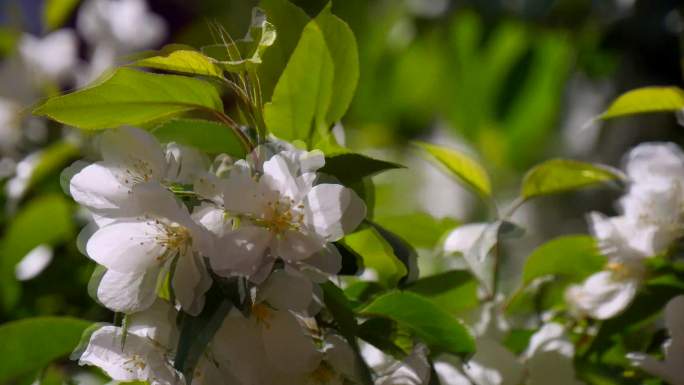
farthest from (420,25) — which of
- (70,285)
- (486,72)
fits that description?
(70,285)

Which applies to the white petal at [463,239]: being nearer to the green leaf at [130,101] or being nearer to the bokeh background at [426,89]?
the green leaf at [130,101]

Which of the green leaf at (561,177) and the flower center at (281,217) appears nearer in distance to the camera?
the flower center at (281,217)

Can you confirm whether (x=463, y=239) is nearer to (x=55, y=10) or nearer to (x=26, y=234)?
(x=26, y=234)

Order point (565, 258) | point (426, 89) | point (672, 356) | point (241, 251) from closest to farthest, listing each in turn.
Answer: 1. point (241, 251)
2. point (672, 356)
3. point (565, 258)
4. point (426, 89)

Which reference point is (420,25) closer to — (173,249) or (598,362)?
(598,362)

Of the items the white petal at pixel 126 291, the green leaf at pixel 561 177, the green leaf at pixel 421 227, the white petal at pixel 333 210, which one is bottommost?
the green leaf at pixel 421 227

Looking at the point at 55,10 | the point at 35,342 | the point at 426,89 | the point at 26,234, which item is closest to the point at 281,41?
the point at 35,342

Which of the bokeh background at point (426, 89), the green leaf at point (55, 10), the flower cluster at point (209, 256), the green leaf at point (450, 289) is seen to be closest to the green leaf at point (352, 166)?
the flower cluster at point (209, 256)
